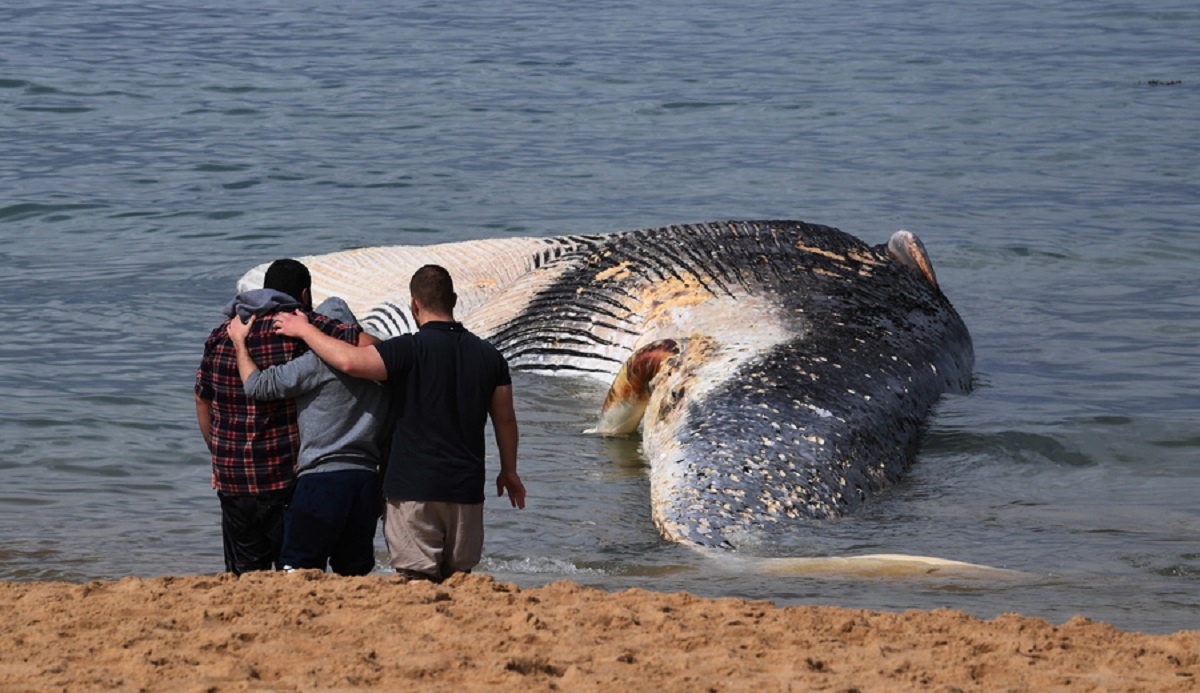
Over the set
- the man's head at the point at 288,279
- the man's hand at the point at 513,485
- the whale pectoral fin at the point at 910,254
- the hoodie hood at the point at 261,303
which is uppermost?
the man's head at the point at 288,279

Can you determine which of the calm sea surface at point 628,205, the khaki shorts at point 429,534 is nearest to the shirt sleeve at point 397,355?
the khaki shorts at point 429,534

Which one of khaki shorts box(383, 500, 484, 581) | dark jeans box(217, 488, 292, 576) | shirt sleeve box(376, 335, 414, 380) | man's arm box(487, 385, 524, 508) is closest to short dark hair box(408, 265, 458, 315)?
shirt sleeve box(376, 335, 414, 380)

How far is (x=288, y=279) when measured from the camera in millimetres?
6422

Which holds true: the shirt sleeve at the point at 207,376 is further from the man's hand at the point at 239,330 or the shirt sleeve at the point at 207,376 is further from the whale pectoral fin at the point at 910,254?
the whale pectoral fin at the point at 910,254

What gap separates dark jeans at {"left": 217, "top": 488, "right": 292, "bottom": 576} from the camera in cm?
639

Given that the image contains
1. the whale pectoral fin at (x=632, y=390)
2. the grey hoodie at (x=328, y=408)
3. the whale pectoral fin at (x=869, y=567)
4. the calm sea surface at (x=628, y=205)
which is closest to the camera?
the grey hoodie at (x=328, y=408)

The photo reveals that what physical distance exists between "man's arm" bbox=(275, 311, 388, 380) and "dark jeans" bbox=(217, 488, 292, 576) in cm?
59

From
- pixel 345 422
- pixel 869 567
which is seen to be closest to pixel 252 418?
pixel 345 422

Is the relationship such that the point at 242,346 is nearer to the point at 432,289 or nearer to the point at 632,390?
the point at 432,289

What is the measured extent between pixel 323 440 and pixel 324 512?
0.86 feet

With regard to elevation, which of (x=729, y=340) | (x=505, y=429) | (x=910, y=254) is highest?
(x=505, y=429)

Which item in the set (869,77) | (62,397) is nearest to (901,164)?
(869,77)

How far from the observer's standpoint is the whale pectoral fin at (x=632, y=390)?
958 centimetres

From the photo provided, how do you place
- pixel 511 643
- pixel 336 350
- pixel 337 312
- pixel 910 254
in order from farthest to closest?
1. pixel 910 254
2. pixel 337 312
3. pixel 336 350
4. pixel 511 643
